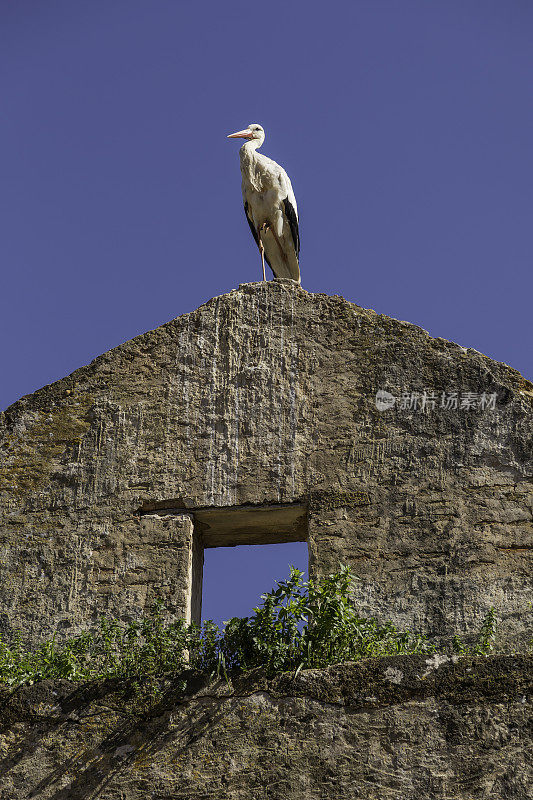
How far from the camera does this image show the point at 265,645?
7336 mm

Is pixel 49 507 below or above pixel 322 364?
below

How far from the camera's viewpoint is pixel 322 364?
921 centimetres

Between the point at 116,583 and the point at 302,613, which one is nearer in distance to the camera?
the point at 302,613

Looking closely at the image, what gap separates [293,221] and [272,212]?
8.1 inches

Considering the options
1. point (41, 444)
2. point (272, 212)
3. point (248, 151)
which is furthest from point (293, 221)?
point (41, 444)

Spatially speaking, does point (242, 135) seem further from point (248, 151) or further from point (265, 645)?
point (265, 645)

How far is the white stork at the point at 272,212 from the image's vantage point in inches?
440

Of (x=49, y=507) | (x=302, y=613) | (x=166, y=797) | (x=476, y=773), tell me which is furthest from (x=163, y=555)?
(x=476, y=773)

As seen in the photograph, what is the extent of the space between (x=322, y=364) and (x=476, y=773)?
348 centimetres

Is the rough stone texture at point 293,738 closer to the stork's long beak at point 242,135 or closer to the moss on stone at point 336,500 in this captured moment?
the moss on stone at point 336,500

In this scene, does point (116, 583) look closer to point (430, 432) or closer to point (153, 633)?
point (153, 633)

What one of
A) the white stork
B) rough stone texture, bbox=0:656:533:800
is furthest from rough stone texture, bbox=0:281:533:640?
the white stork
